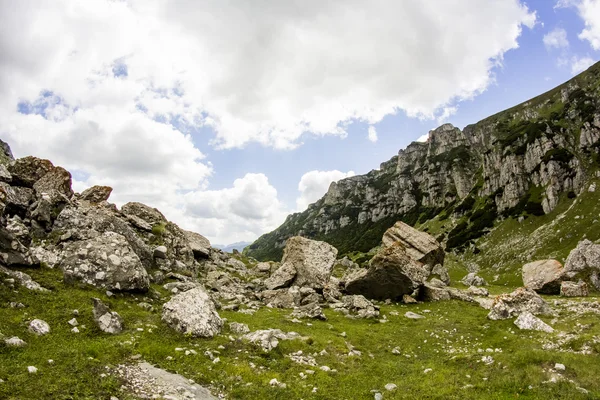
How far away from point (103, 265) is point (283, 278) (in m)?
20.7

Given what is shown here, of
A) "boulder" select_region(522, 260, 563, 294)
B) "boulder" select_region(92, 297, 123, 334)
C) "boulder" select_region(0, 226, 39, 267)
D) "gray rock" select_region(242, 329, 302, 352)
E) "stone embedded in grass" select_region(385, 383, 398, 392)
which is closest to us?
"stone embedded in grass" select_region(385, 383, 398, 392)

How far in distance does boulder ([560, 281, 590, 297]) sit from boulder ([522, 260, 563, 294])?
12.1ft

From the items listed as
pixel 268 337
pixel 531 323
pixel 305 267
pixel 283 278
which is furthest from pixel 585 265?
pixel 268 337

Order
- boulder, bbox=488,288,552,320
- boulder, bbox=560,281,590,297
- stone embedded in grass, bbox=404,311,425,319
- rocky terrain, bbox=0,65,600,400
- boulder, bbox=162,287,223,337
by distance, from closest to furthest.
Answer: rocky terrain, bbox=0,65,600,400, boulder, bbox=162,287,223,337, boulder, bbox=488,288,552,320, stone embedded in grass, bbox=404,311,425,319, boulder, bbox=560,281,590,297

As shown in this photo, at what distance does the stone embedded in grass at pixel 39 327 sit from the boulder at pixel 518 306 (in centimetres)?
3110

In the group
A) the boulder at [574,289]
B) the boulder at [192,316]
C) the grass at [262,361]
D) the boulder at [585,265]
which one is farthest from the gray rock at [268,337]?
the boulder at [585,265]

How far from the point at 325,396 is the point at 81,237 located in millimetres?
23570

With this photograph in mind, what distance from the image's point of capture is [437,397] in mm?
14867

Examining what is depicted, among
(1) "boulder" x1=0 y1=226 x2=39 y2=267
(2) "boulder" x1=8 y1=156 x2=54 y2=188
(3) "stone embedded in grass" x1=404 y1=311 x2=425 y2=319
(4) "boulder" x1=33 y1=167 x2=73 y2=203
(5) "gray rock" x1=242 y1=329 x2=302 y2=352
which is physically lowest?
(3) "stone embedded in grass" x1=404 y1=311 x2=425 y2=319

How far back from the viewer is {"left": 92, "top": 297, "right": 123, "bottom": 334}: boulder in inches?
711

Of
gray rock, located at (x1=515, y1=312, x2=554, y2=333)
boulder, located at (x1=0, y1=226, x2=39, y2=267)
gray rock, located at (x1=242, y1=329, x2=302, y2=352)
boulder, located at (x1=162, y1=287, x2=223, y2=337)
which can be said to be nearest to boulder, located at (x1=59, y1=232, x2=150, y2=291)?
boulder, located at (x1=0, y1=226, x2=39, y2=267)

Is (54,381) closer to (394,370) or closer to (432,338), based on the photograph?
(394,370)

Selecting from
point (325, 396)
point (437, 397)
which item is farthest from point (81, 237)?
point (437, 397)

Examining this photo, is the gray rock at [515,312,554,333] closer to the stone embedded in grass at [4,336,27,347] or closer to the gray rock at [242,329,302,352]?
the gray rock at [242,329,302,352]
